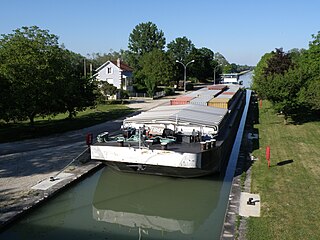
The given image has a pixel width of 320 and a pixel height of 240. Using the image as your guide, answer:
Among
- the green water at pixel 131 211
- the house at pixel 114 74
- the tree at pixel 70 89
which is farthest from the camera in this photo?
the house at pixel 114 74

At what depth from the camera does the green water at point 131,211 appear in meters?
9.66

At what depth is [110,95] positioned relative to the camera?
146 feet

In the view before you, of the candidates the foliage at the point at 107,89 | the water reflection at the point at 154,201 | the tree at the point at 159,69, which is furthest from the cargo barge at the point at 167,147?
the tree at the point at 159,69

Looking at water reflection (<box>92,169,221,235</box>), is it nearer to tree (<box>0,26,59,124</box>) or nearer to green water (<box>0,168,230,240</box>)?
green water (<box>0,168,230,240</box>)

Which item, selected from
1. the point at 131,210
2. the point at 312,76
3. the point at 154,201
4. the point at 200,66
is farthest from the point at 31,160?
the point at 200,66

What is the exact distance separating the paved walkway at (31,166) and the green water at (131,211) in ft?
1.58

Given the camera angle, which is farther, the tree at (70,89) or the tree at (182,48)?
the tree at (182,48)

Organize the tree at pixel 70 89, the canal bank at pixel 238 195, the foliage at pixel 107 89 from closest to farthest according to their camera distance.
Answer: the canal bank at pixel 238 195 < the tree at pixel 70 89 < the foliage at pixel 107 89

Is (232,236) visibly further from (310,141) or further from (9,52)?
(9,52)

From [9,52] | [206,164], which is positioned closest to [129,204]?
[206,164]

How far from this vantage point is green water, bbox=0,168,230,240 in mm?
9664

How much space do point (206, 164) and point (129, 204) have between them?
10.5ft

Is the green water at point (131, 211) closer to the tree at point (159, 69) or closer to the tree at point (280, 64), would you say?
the tree at point (280, 64)

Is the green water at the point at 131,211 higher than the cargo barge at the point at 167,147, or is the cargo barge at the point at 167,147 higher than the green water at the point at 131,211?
the cargo barge at the point at 167,147
